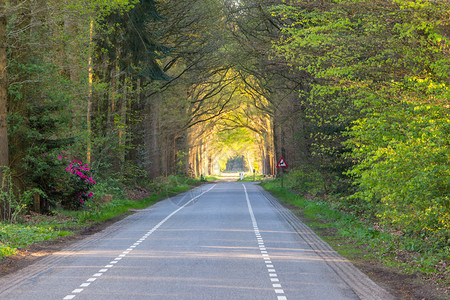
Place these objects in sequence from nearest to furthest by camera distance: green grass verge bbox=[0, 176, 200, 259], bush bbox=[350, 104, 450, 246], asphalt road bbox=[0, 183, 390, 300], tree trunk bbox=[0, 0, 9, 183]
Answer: asphalt road bbox=[0, 183, 390, 300], bush bbox=[350, 104, 450, 246], green grass verge bbox=[0, 176, 200, 259], tree trunk bbox=[0, 0, 9, 183]

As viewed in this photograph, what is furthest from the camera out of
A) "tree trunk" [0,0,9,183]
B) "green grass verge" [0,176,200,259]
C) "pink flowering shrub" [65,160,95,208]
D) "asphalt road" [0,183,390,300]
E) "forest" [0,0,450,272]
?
"pink flowering shrub" [65,160,95,208]

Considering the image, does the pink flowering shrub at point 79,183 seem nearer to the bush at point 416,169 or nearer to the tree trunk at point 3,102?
the tree trunk at point 3,102

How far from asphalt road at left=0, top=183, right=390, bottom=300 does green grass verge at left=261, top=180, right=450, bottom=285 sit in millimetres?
832

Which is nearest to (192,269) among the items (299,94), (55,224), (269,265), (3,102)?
(269,265)

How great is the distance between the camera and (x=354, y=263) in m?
11.9

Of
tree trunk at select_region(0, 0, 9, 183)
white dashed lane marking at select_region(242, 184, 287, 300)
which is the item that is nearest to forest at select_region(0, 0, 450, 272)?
tree trunk at select_region(0, 0, 9, 183)

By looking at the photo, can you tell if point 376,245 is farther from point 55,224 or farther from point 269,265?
point 55,224

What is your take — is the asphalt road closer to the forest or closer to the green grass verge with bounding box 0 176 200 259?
the green grass verge with bounding box 0 176 200 259

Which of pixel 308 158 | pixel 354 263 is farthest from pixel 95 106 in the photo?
pixel 354 263

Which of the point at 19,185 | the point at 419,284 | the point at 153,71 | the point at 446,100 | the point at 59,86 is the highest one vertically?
the point at 153,71

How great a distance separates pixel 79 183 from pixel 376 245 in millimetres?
12034

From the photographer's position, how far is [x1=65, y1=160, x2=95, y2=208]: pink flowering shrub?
21.3 m

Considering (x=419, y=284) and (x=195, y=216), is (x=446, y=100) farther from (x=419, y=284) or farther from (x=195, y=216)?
(x=195, y=216)

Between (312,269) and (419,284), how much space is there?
2003mm
